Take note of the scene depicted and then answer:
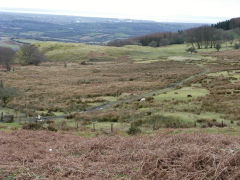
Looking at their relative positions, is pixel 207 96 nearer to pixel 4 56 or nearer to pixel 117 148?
pixel 117 148

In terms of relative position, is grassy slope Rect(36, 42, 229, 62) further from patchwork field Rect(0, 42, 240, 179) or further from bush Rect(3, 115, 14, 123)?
bush Rect(3, 115, 14, 123)

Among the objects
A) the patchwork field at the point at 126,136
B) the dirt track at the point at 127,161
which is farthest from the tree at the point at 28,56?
the dirt track at the point at 127,161

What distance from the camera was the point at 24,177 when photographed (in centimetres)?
990

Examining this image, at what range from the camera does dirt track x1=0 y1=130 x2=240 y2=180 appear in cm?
980

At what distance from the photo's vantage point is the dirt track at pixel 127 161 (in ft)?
32.2

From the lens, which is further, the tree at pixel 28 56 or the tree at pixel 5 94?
the tree at pixel 28 56

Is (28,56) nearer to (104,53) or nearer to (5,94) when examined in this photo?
(104,53)

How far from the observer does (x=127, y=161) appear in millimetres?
11547

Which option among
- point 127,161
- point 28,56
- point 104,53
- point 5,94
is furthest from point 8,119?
point 104,53

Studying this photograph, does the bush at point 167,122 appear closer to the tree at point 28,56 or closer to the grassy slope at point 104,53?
the tree at point 28,56

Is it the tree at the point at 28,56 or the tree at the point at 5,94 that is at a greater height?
the tree at the point at 28,56

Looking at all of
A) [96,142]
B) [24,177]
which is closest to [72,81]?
[96,142]

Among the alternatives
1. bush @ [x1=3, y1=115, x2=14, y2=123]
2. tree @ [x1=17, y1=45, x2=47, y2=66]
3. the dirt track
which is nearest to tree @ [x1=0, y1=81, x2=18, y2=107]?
bush @ [x1=3, y1=115, x2=14, y2=123]

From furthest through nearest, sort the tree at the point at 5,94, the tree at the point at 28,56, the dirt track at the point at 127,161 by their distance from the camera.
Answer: the tree at the point at 28,56
the tree at the point at 5,94
the dirt track at the point at 127,161
